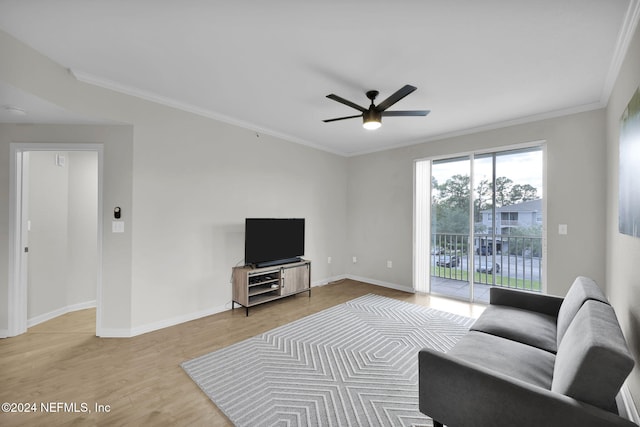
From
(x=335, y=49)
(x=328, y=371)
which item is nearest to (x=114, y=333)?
(x=328, y=371)

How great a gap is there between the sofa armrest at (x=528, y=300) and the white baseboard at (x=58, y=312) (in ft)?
16.4

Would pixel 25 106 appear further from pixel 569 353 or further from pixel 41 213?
pixel 569 353

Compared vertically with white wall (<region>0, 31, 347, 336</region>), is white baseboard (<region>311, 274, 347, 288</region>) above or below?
below

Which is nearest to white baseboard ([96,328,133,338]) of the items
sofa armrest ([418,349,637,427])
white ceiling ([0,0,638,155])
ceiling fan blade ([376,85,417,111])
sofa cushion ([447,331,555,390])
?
white ceiling ([0,0,638,155])

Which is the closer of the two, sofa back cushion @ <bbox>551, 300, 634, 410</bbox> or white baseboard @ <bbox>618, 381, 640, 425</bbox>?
sofa back cushion @ <bbox>551, 300, 634, 410</bbox>

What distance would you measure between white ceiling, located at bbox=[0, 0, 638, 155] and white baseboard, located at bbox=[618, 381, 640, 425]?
7.80 feet

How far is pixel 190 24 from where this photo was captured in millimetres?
1857

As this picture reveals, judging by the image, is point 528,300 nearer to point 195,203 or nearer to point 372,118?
point 372,118

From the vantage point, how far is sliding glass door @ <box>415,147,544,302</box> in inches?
151

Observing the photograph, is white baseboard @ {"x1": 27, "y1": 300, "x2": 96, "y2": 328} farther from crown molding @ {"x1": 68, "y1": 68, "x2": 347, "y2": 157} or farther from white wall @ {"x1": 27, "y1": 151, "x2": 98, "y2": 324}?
crown molding @ {"x1": 68, "y1": 68, "x2": 347, "y2": 157}

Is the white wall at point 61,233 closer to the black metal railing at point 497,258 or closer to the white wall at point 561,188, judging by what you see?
the white wall at point 561,188

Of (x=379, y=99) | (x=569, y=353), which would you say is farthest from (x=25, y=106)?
(x=569, y=353)

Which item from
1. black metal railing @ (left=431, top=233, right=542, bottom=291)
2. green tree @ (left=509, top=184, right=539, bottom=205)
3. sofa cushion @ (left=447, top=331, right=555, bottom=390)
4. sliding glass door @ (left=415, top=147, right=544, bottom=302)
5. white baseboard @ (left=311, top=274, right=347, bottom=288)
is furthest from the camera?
white baseboard @ (left=311, top=274, right=347, bottom=288)

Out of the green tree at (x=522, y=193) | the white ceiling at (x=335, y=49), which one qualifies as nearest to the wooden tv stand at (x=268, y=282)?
the white ceiling at (x=335, y=49)
